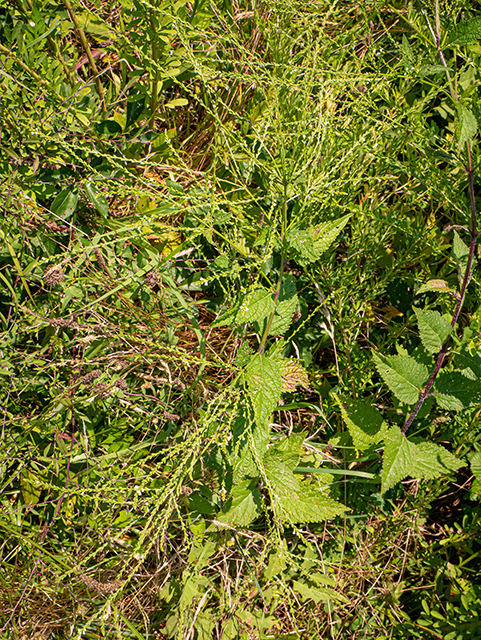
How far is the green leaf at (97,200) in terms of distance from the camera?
1.78 m

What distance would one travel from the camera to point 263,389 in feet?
4.65

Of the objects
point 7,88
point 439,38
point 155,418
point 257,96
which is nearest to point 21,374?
point 155,418

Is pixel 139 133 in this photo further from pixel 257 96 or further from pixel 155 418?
pixel 155 418

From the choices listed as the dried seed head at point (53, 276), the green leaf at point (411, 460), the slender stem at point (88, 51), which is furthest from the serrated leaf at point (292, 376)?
the slender stem at point (88, 51)

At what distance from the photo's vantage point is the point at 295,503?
166 centimetres

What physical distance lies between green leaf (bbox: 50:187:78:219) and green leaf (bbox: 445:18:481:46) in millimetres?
1377

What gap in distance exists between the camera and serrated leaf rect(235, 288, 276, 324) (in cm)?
144

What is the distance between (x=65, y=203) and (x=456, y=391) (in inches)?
60.4

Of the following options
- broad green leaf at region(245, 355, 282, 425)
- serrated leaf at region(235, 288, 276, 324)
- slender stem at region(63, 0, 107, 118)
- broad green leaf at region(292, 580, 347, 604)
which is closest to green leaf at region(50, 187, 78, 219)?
slender stem at region(63, 0, 107, 118)

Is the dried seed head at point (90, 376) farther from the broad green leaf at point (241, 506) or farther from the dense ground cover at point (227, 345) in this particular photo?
the broad green leaf at point (241, 506)

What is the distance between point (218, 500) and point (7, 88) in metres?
1.66

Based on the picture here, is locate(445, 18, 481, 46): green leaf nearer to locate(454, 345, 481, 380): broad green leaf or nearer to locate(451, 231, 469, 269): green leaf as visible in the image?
locate(451, 231, 469, 269): green leaf

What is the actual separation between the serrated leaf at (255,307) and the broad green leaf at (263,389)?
152 millimetres

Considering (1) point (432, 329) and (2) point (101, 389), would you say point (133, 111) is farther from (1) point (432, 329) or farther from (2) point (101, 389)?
(1) point (432, 329)
